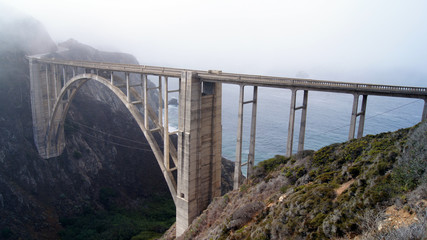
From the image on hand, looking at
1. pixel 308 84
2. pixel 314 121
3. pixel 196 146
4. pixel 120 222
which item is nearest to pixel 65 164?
pixel 120 222

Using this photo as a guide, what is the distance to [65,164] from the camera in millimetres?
37750

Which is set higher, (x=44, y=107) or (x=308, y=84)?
(x=308, y=84)

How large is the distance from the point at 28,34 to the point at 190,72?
178 feet

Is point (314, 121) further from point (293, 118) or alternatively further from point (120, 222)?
point (293, 118)

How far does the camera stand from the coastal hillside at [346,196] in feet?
24.6

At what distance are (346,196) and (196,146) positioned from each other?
11.6m

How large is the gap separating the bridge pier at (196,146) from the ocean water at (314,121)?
74.0 ft

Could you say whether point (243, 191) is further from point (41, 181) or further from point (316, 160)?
point (41, 181)

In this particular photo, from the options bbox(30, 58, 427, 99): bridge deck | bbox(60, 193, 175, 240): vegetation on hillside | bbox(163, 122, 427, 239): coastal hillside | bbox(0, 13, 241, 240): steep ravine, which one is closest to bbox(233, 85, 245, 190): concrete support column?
bbox(30, 58, 427, 99): bridge deck

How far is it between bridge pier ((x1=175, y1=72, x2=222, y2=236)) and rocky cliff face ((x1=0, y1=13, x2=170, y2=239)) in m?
16.5

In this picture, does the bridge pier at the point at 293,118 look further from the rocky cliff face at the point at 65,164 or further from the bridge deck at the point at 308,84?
the rocky cliff face at the point at 65,164

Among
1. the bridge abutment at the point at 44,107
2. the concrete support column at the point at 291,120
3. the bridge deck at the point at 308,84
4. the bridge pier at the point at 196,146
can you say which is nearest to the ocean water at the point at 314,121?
the bridge pier at the point at 196,146

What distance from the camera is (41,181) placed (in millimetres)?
34344

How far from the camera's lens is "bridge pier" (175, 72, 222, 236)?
19.3 metres
